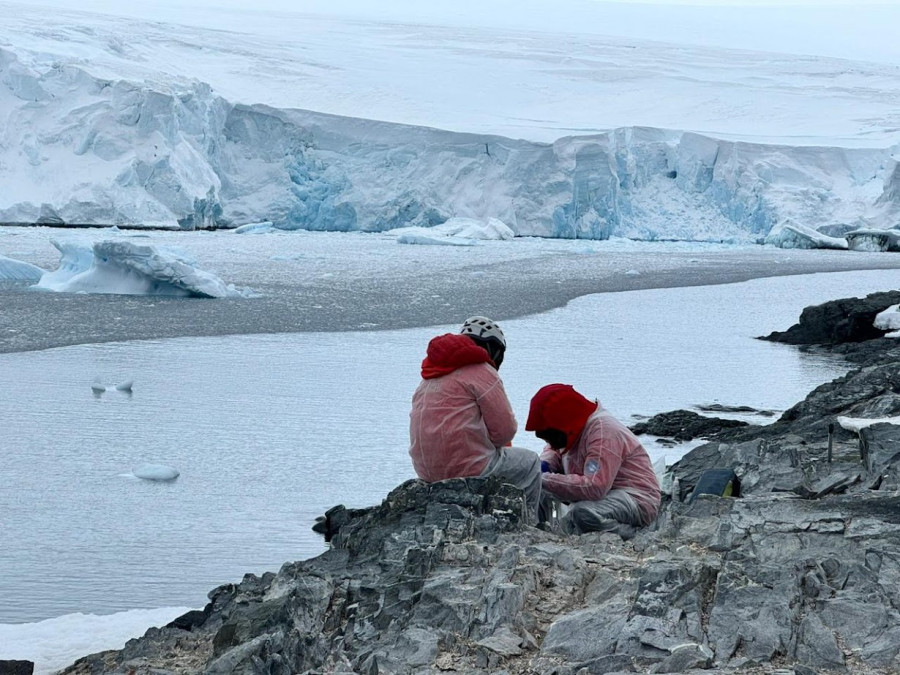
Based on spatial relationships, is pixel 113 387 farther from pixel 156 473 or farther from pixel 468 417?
pixel 468 417

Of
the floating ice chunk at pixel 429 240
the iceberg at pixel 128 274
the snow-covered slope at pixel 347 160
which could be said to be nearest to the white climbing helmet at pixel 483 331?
the iceberg at pixel 128 274

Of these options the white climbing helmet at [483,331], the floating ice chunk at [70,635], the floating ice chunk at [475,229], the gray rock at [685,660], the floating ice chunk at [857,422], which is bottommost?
the floating ice chunk at [475,229]

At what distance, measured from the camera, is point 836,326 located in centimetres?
983

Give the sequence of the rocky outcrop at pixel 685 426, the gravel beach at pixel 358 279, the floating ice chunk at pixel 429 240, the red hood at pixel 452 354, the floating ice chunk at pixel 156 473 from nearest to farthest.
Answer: the red hood at pixel 452 354
the floating ice chunk at pixel 156 473
the rocky outcrop at pixel 685 426
the gravel beach at pixel 358 279
the floating ice chunk at pixel 429 240

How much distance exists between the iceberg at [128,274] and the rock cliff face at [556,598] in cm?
927

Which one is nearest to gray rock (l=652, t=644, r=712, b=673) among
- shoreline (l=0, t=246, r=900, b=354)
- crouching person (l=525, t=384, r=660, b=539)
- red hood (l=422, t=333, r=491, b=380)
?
crouching person (l=525, t=384, r=660, b=539)

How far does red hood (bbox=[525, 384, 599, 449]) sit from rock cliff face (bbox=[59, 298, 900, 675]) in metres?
0.23

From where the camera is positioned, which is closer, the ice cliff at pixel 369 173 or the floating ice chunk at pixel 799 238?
the ice cliff at pixel 369 173

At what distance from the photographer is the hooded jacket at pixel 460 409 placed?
10.1 ft

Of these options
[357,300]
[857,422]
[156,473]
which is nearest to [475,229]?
[357,300]

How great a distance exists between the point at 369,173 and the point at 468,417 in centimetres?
2276

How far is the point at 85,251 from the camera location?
12.7 m

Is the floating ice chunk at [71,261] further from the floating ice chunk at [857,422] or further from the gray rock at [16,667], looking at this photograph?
the gray rock at [16,667]

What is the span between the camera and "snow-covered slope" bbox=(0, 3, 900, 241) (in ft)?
73.9
